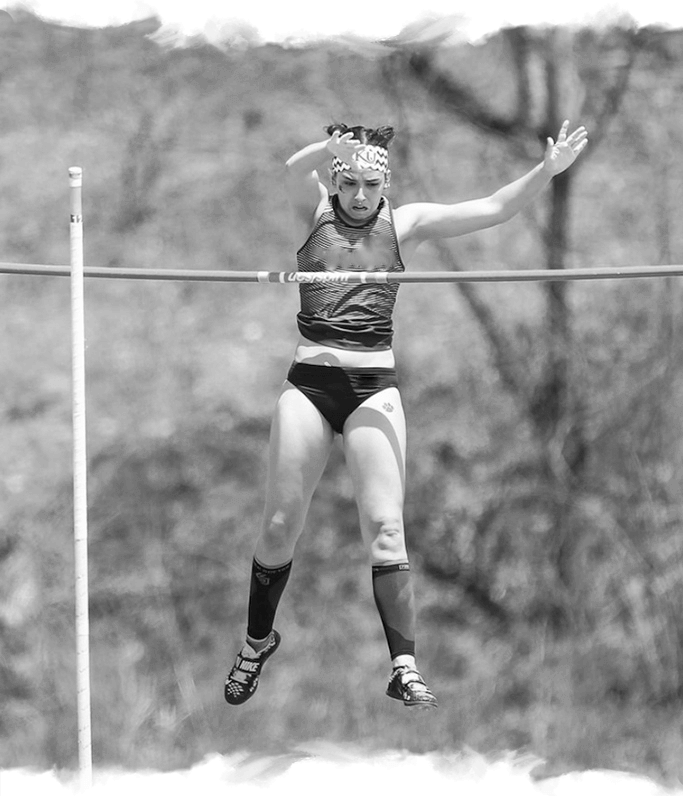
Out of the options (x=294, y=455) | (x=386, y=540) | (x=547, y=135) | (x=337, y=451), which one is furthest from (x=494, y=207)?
(x=337, y=451)

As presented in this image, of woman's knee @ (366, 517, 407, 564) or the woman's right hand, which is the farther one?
woman's knee @ (366, 517, 407, 564)

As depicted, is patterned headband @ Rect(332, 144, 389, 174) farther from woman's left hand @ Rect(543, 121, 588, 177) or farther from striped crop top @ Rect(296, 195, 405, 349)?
woman's left hand @ Rect(543, 121, 588, 177)

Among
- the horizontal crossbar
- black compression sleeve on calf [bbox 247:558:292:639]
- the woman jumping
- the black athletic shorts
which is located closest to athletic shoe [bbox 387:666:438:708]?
the woman jumping

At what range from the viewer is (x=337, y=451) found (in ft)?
24.7

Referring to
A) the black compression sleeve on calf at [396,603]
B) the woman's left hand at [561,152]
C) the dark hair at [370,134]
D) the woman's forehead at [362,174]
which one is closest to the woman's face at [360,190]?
the woman's forehead at [362,174]

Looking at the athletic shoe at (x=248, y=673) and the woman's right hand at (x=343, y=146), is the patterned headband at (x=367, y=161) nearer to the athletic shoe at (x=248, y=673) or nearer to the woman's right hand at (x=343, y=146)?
the woman's right hand at (x=343, y=146)

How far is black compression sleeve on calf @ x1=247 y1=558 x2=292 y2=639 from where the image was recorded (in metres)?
5.77

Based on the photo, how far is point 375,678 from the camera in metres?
7.45

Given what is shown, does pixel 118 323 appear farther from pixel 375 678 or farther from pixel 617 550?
pixel 617 550

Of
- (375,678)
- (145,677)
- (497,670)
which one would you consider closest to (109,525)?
(145,677)

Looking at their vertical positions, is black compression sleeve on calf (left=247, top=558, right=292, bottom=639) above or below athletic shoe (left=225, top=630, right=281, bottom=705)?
above

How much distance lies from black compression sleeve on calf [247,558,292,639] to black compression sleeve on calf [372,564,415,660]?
39 centimetres

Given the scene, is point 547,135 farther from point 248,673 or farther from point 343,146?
point 248,673

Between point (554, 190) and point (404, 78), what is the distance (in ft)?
2.94
